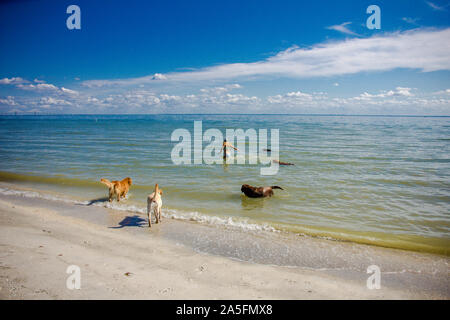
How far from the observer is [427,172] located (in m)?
14.6

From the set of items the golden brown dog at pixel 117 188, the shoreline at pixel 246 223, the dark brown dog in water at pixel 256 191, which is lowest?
the shoreline at pixel 246 223

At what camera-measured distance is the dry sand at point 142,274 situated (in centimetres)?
402

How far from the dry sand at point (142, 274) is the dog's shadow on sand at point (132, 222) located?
3.29 ft

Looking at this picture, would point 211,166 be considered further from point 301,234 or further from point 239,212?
point 301,234

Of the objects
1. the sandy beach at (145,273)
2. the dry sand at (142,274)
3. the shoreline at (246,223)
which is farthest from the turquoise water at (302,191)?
the dry sand at (142,274)

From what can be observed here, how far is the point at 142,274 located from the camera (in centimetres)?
456

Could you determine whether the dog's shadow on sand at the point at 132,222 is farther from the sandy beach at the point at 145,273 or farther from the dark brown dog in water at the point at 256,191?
the dark brown dog in water at the point at 256,191

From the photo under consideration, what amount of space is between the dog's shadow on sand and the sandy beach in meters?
0.79

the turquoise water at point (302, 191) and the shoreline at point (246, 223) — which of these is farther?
the turquoise water at point (302, 191)

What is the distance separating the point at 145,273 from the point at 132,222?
3.44 m

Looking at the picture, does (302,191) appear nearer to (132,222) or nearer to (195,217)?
(195,217)

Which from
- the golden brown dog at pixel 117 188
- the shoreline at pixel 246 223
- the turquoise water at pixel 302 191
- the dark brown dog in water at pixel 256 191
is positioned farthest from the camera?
the dark brown dog in water at pixel 256 191

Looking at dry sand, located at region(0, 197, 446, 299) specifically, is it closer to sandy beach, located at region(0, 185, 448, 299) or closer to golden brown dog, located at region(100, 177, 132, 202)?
sandy beach, located at region(0, 185, 448, 299)

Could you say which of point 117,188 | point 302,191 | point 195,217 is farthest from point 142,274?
point 302,191
